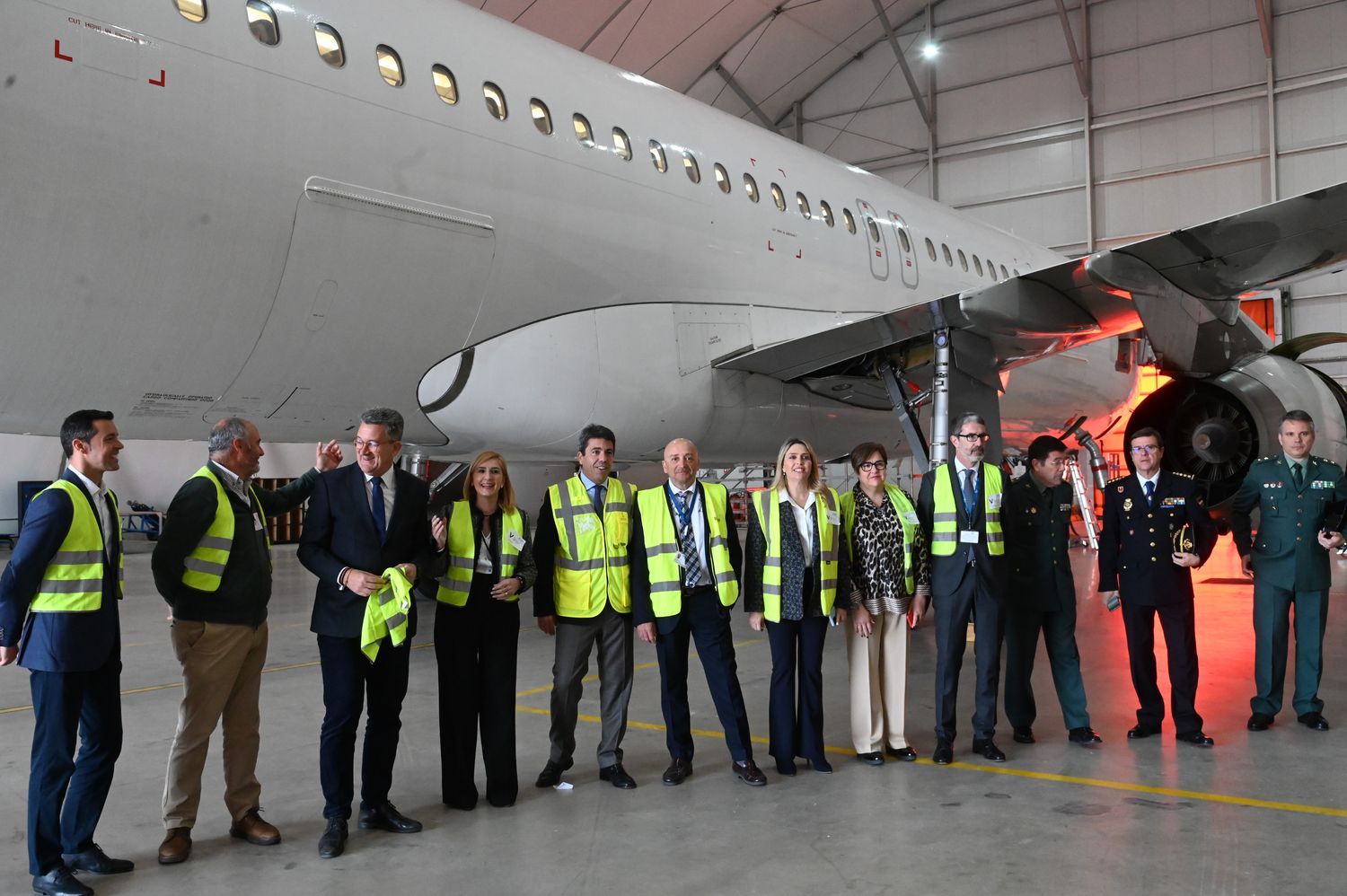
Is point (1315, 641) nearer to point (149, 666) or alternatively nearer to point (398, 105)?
point (398, 105)

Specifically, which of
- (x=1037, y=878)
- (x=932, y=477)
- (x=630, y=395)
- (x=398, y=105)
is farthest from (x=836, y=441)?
(x=1037, y=878)

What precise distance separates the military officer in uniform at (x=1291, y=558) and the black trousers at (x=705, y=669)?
Result: 281 cm

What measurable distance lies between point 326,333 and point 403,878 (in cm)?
343

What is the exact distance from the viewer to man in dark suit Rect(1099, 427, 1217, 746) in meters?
5.51

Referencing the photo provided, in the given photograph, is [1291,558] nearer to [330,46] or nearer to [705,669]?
[705,669]

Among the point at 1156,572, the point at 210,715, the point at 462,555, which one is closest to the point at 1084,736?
the point at 1156,572

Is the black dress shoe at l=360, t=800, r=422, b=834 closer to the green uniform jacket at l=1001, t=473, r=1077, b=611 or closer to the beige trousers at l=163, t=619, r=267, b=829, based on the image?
the beige trousers at l=163, t=619, r=267, b=829

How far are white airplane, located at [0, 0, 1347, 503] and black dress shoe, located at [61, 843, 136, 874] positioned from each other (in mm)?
2625

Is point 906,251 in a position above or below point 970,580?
above

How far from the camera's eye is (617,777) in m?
4.73

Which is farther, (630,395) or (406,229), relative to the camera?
(630,395)

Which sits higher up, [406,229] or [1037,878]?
[406,229]

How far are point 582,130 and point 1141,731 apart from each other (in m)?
4.90

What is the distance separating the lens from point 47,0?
4.71m
